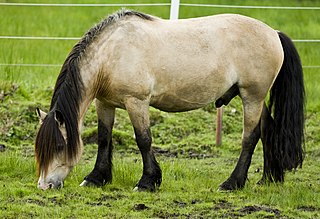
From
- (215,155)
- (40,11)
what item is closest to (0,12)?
(40,11)

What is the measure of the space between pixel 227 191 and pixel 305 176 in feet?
4.29

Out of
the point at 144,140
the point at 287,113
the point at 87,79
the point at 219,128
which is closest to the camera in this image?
the point at 87,79

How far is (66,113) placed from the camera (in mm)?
7402

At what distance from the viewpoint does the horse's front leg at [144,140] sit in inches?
303

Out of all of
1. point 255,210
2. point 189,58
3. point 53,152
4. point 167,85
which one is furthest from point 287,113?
point 53,152

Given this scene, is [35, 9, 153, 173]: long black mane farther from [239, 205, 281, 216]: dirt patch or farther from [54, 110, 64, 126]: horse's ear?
[239, 205, 281, 216]: dirt patch

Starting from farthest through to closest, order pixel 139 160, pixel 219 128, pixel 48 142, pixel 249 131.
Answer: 1. pixel 219 128
2. pixel 139 160
3. pixel 249 131
4. pixel 48 142

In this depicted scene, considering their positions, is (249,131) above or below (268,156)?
above

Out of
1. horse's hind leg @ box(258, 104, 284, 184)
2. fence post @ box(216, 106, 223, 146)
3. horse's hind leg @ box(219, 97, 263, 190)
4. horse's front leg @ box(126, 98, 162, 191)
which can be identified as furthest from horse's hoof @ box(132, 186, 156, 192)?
fence post @ box(216, 106, 223, 146)

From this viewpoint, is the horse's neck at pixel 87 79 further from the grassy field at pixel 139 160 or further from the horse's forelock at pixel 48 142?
the grassy field at pixel 139 160

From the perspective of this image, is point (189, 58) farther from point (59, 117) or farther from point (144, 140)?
point (59, 117)

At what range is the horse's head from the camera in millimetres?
7297

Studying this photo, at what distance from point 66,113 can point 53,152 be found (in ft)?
1.14

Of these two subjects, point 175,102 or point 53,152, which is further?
point 175,102
